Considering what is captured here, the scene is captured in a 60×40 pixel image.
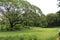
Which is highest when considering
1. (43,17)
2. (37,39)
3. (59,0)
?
(59,0)

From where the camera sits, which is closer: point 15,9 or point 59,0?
point 15,9

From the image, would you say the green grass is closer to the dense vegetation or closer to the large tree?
the dense vegetation

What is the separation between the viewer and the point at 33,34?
7.63 ft

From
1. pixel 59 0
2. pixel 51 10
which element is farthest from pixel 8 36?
pixel 59 0

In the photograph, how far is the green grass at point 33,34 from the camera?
228 cm

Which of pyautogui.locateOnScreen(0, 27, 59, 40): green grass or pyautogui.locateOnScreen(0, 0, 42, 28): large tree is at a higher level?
pyautogui.locateOnScreen(0, 0, 42, 28): large tree

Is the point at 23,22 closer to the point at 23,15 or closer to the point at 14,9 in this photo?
the point at 23,15

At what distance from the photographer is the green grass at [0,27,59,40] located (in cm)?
228

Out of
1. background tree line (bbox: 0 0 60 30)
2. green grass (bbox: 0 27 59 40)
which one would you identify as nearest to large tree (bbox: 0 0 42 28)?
background tree line (bbox: 0 0 60 30)

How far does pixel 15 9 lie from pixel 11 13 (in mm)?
84

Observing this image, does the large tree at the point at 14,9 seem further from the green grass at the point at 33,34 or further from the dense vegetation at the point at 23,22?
the green grass at the point at 33,34

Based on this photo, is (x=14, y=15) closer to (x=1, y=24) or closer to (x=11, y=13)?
(x=11, y=13)

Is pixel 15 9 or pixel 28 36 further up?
pixel 15 9

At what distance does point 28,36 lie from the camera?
2307 mm
